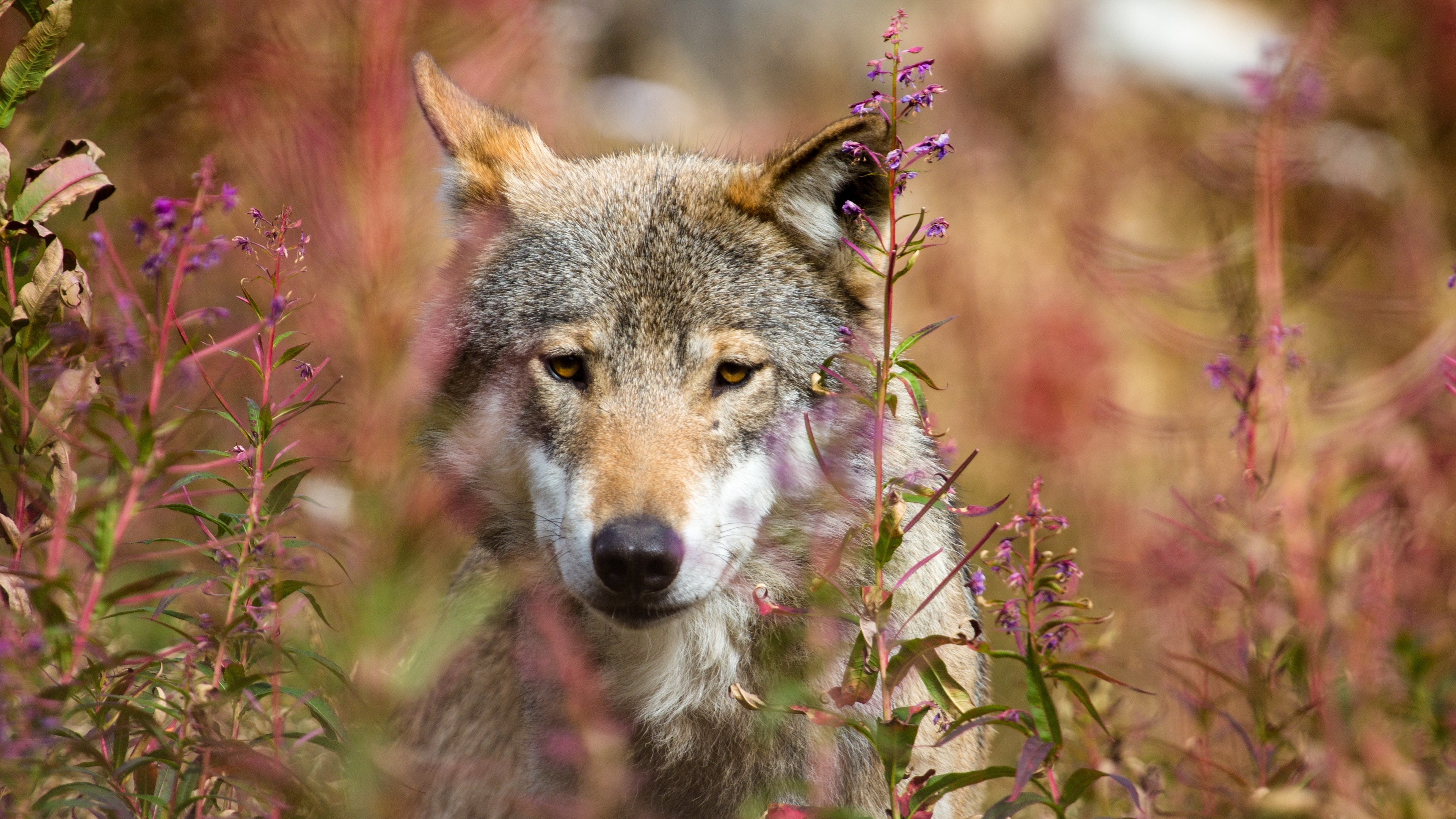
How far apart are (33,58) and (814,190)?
6.95 feet

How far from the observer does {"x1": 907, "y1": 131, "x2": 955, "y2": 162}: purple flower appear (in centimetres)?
218

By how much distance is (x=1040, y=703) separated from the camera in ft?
6.33

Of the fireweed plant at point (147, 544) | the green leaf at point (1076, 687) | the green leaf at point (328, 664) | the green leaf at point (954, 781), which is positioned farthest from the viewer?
the green leaf at point (1076, 687)

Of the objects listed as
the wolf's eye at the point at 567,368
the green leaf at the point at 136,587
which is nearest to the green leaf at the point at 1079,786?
the green leaf at the point at 136,587

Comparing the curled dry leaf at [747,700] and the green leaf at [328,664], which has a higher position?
the curled dry leaf at [747,700]

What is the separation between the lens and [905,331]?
8633 mm

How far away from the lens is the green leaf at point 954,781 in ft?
6.18

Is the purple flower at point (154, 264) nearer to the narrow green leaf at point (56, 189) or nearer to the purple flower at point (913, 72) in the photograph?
the narrow green leaf at point (56, 189)

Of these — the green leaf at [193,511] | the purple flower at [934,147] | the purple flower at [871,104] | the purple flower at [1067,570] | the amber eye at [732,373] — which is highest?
the purple flower at [871,104]

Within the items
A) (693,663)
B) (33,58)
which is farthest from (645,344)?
(33,58)

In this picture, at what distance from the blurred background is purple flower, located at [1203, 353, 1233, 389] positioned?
0.20ft

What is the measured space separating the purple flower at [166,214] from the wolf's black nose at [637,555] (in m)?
1.23

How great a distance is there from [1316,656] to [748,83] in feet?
34.2

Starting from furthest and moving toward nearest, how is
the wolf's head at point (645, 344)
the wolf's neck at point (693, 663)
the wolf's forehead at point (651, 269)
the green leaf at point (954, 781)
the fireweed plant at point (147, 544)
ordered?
the wolf's forehead at point (651, 269)
the wolf's neck at point (693, 663)
the wolf's head at point (645, 344)
the green leaf at point (954, 781)
the fireweed plant at point (147, 544)
